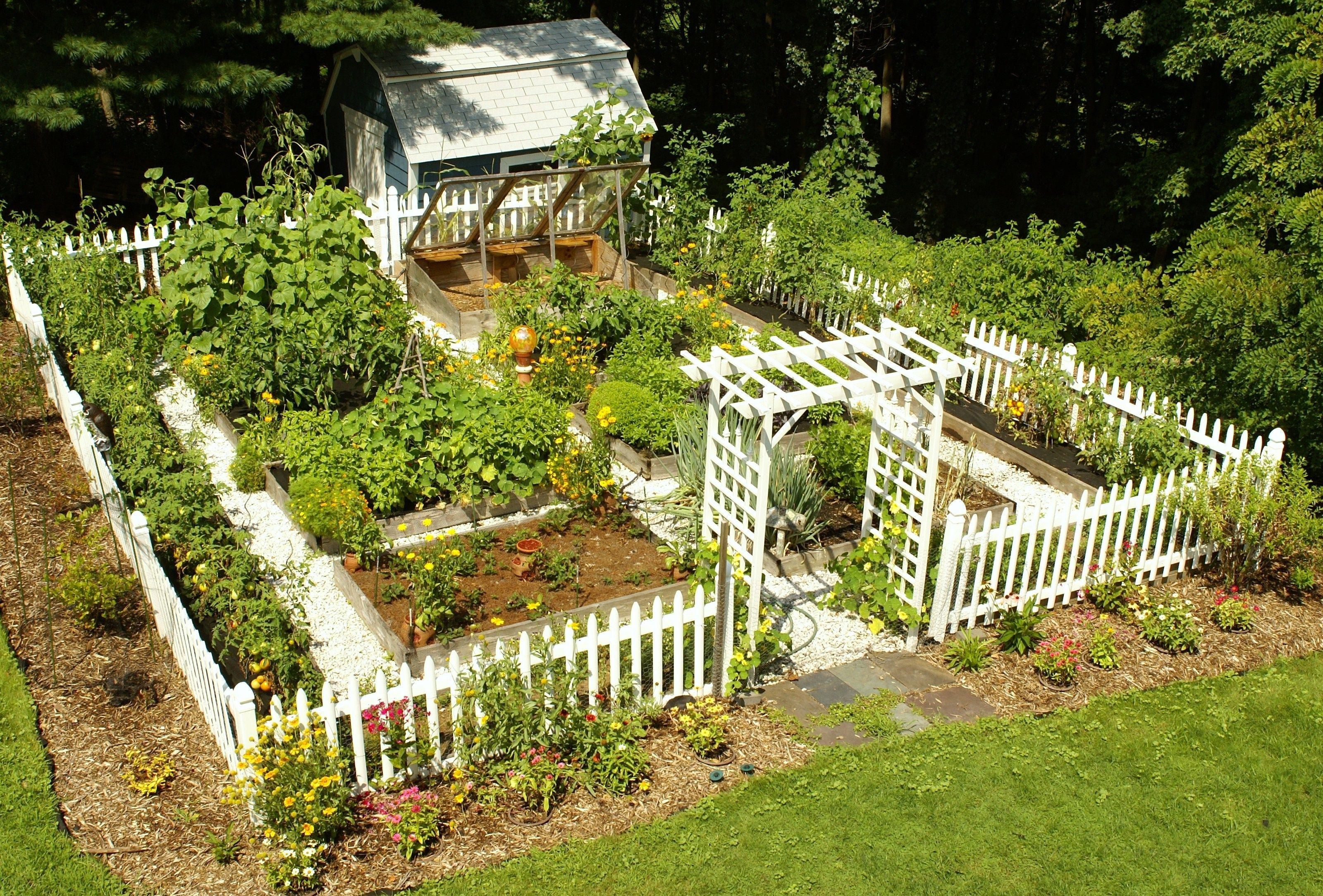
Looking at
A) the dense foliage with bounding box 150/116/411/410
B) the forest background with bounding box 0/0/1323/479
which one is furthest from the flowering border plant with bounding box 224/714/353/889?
the forest background with bounding box 0/0/1323/479

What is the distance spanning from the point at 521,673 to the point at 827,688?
2098 mm

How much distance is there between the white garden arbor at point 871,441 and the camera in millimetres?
7094

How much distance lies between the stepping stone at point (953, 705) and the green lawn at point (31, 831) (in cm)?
444

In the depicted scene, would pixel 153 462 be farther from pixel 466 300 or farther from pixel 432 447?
pixel 466 300

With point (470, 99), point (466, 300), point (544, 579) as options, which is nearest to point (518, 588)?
point (544, 579)

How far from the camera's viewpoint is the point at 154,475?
798cm

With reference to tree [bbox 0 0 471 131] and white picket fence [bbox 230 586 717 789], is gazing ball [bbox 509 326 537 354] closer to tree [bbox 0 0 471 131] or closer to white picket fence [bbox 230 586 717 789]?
white picket fence [bbox 230 586 717 789]

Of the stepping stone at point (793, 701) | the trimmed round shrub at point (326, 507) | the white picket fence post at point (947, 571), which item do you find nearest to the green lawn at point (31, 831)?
the trimmed round shrub at point (326, 507)

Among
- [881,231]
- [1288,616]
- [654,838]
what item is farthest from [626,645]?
[881,231]

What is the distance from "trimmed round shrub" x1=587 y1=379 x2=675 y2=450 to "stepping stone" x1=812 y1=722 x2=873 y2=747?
11.8 ft

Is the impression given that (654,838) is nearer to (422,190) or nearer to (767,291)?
(767,291)

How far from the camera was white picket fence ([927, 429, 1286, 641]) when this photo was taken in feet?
24.7

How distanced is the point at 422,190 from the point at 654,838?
37.3 ft

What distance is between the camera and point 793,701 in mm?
6996
